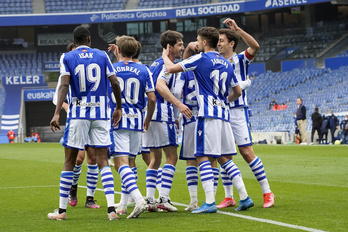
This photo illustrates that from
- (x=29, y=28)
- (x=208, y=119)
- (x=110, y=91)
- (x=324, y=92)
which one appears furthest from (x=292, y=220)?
(x=29, y=28)

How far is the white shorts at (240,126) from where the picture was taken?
25.6 feet

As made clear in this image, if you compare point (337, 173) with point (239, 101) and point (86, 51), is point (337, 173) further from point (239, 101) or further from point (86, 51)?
point (86, 51)

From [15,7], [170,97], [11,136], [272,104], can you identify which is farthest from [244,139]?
[15,7]

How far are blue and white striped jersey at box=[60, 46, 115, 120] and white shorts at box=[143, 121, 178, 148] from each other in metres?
0.89

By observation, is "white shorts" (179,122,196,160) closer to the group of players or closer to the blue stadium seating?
the group of players

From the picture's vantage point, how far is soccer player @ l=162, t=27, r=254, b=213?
23.6ft

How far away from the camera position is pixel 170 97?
725cm

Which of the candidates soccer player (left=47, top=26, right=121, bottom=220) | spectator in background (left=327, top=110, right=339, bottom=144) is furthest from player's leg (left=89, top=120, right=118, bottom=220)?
spectator in background (left=327, top=110, right=339, bottom=144)

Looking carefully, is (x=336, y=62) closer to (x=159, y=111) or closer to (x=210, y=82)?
(x=159, y=111)

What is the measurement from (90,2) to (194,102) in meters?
47.0

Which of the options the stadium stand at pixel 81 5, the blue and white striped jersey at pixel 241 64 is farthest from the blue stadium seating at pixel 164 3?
the blue and white striped jersey at pixel 241 64

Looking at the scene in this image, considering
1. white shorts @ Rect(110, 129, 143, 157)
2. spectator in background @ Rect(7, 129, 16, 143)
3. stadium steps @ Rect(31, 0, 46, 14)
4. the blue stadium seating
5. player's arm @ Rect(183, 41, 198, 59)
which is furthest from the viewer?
stadium steps @ Rect(31, 0, 46, 14)

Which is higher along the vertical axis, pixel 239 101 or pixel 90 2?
pixel 90 2

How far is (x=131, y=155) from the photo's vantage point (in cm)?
760
